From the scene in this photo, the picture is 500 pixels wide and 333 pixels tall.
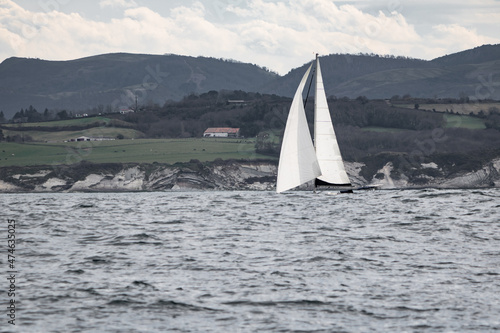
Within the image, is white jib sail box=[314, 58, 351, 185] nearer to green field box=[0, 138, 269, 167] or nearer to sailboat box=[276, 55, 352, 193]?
sailboat box=[276, 55, 352, 193]

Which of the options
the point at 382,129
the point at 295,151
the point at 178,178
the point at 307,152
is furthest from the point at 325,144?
the point at 382,129

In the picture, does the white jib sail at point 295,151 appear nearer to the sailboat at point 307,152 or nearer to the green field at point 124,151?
the sailboat at point 307,152

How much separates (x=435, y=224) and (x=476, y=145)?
456 feet

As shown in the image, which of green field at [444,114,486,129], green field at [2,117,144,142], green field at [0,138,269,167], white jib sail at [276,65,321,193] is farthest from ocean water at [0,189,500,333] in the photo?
green field at [2,117,144,142]

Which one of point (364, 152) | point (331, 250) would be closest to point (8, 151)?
point (364, 152)

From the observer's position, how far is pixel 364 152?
170500mm

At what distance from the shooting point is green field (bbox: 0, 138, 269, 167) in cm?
15075

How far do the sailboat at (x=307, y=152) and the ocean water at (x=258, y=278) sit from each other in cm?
2404

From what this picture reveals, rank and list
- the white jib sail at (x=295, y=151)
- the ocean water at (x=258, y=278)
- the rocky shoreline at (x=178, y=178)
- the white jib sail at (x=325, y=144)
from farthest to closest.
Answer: the rocky shoreline at (x=178, y=178), the white jib sail at (x=325, y=144), the white jib sail at (x=295, y=151), the ocean water at (x=258, y=278)

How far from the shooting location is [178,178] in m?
142

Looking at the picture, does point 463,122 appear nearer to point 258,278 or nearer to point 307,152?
point 307,152

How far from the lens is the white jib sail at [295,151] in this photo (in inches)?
2397

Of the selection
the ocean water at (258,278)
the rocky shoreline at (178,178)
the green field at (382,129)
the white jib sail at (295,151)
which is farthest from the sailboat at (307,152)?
the green field at (382,129)

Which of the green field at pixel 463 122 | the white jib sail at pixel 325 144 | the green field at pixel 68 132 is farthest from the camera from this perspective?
the green field at pixel 68 132
